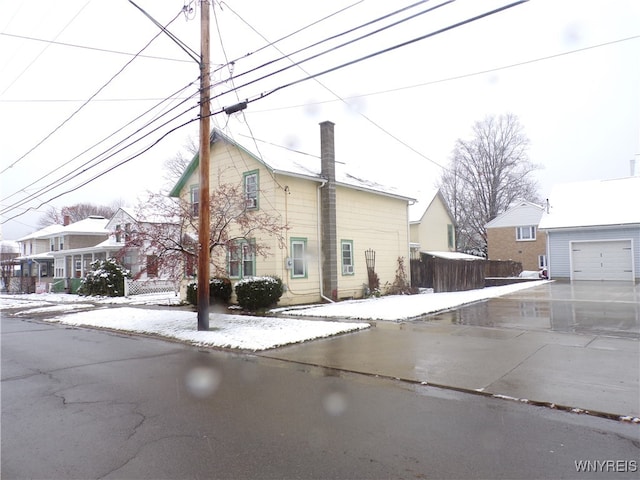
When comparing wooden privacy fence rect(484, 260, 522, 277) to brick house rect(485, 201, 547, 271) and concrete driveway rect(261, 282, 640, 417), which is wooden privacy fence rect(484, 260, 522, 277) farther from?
concrete driveway rect(261, 282, 640, 417)

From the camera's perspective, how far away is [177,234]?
12.8m

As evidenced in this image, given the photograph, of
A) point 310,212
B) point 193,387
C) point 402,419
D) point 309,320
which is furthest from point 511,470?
point 310,212

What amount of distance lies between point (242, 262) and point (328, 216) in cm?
383

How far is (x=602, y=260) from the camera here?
82.9 ft

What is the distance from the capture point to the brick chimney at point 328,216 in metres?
17.1

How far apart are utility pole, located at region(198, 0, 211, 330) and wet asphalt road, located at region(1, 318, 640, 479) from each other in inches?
148

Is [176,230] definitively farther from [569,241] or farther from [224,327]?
[569,241]

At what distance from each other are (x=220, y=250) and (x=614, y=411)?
12650mm

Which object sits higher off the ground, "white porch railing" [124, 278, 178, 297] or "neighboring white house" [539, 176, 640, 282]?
"neighboring white house" [539, 176, 640, 282]

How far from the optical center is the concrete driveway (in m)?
5.63

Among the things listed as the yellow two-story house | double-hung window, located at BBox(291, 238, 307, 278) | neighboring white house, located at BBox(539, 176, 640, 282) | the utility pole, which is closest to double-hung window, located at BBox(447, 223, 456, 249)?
neighboring white house, located at BBox(539, 176, 640, 282)

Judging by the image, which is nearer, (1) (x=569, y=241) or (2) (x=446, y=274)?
(2) (x=446, y=274)

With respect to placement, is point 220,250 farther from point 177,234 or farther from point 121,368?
point 121,368

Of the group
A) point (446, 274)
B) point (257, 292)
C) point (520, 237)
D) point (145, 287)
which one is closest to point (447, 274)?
point (446, 274)
